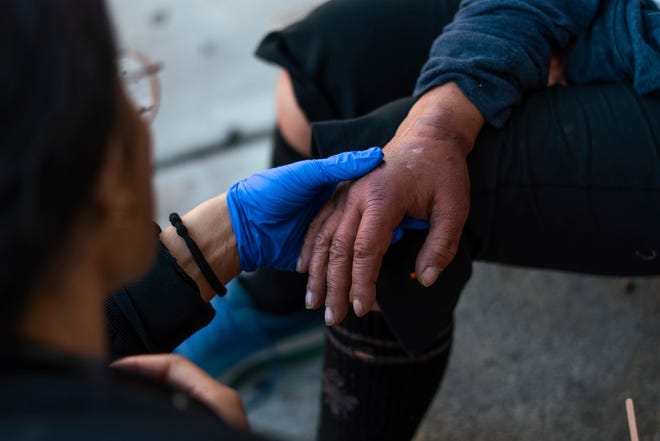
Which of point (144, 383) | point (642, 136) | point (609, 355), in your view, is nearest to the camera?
point (144, 383)

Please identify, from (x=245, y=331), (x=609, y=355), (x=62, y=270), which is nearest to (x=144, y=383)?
(x=62, y=270)

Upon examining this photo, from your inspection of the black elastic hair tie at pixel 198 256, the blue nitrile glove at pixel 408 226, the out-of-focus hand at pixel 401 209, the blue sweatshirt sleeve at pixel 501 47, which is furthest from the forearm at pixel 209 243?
the blue sweatshirt sleeve at pixel 501 47

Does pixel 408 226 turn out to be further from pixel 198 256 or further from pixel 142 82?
pixel 142 82

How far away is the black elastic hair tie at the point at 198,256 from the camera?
1139mm

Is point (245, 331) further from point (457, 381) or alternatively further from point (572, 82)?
point (572, 82)

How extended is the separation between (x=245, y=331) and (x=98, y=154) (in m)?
1.14

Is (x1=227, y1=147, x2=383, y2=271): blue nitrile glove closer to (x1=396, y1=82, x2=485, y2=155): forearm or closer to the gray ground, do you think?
(x1=396, y1=82, x2=485, y2=155): forearm

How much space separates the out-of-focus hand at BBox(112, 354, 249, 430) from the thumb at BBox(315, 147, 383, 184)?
1.18 feet

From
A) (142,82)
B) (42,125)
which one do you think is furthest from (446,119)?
(142,82)

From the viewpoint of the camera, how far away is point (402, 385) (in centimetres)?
129

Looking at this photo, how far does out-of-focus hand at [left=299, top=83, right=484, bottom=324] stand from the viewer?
1.06m

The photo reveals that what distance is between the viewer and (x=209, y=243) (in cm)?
117

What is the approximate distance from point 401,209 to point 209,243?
0.31 m

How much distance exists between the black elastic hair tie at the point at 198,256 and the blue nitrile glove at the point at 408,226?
0.28 m
